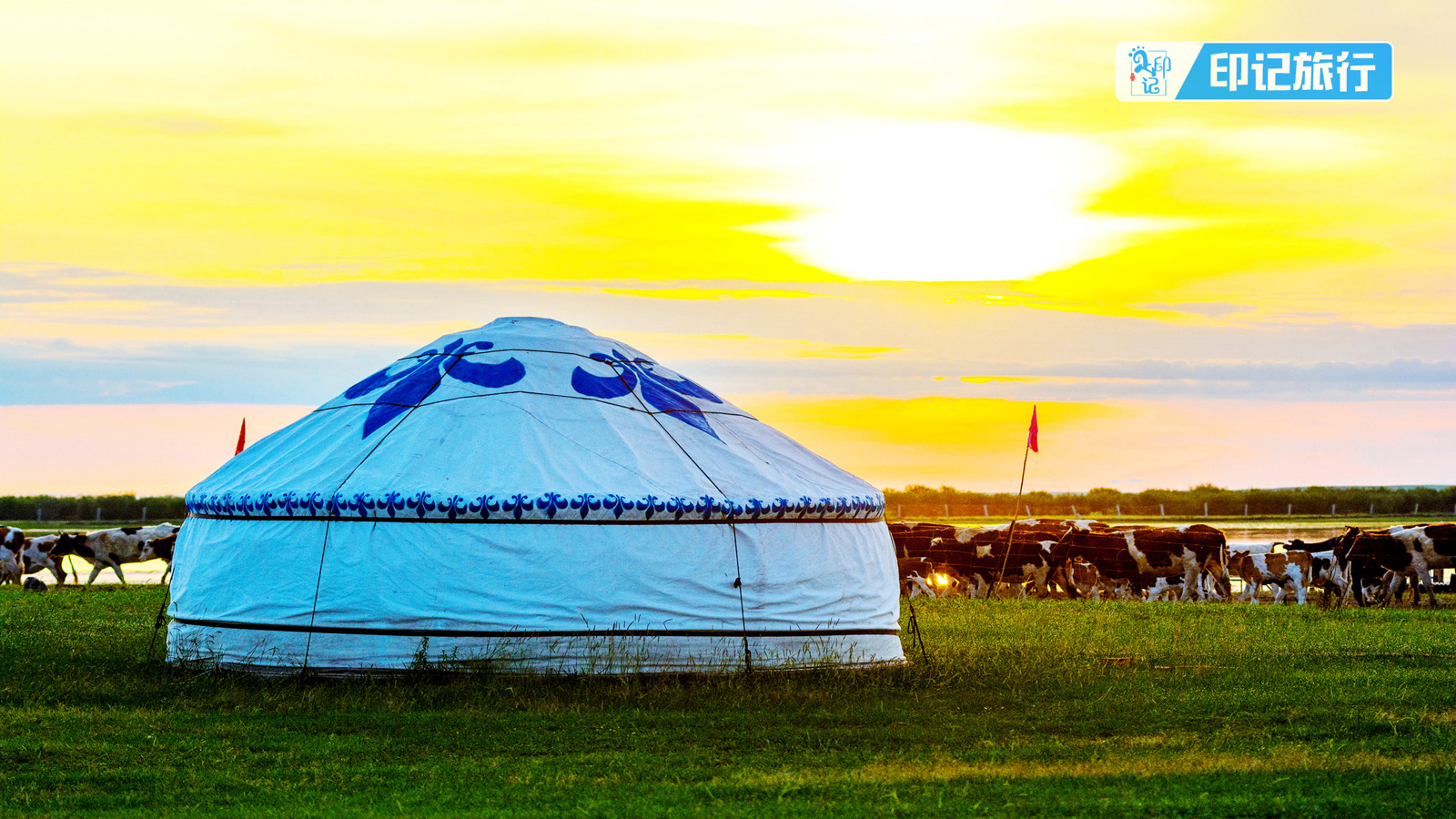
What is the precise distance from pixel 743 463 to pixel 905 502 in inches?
2110

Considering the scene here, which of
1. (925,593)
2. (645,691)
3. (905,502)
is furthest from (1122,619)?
(905,502)

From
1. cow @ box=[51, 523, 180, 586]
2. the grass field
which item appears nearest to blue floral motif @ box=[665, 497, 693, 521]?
the grass field

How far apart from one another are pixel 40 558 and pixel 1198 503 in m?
51.7

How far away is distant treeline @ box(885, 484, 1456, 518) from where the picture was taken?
6162cm

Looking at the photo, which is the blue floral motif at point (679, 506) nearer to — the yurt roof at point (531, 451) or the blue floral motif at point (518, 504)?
the yurt roof at point (531, 451)

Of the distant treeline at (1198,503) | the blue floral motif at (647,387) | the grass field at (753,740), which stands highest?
the blue floral motif at (647,387)

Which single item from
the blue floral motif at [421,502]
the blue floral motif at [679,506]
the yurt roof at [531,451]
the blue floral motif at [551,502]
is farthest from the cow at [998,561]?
the blue floral motif at [421,502]

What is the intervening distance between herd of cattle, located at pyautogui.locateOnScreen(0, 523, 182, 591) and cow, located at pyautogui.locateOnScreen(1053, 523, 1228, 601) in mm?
15716

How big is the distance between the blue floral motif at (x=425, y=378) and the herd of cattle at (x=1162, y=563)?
11317 millimetres

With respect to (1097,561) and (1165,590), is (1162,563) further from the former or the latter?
(1097,561)

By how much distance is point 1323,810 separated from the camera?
21.1 ft

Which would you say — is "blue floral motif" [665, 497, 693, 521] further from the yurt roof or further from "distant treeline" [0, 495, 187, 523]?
"distant treeline" [0, 495, 187, 523]

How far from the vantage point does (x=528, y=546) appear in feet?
32.9

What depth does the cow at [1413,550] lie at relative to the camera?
21.2 m
